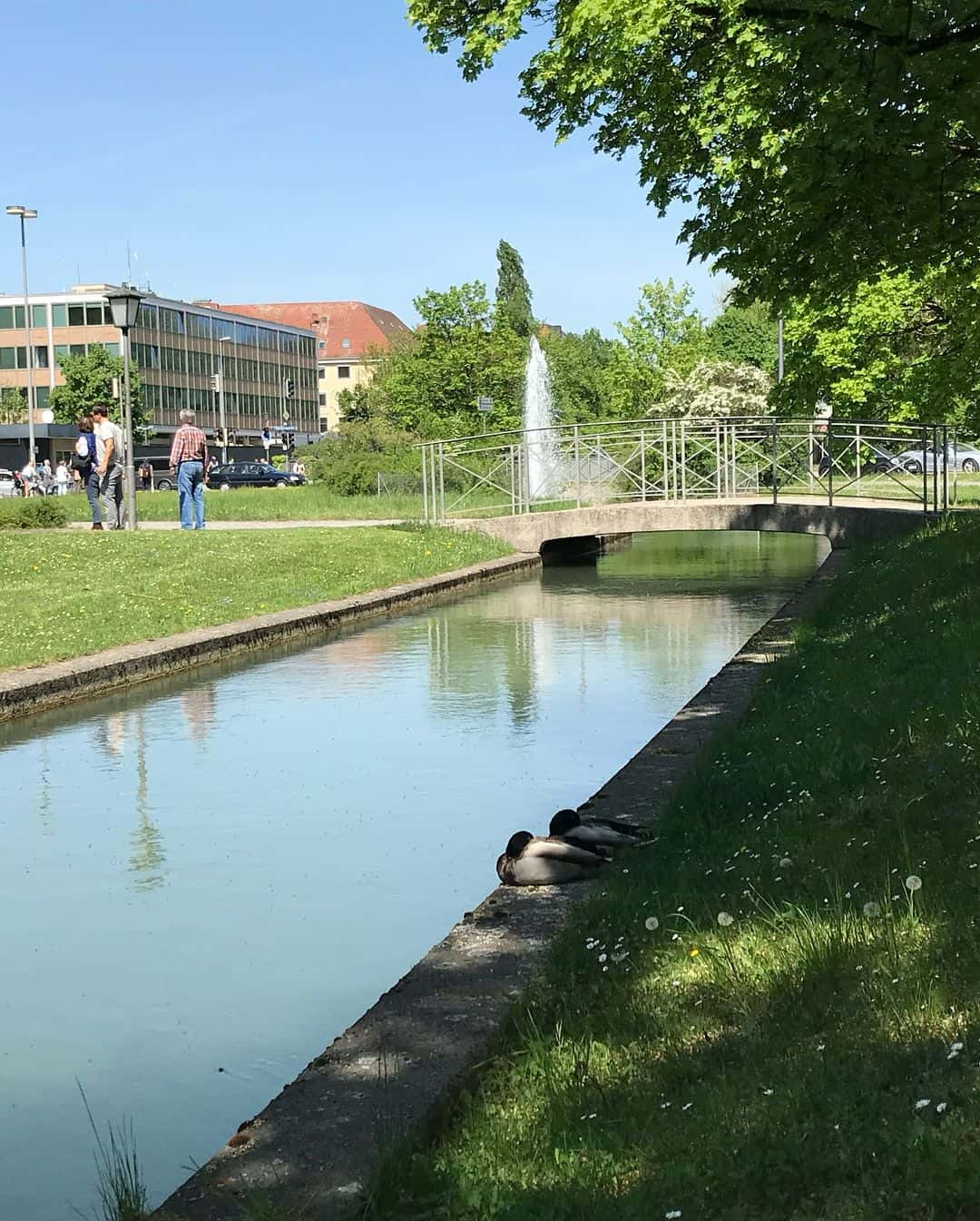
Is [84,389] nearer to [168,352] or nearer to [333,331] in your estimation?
[168,352]

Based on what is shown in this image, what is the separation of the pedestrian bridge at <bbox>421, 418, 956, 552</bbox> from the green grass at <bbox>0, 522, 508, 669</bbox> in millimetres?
2163

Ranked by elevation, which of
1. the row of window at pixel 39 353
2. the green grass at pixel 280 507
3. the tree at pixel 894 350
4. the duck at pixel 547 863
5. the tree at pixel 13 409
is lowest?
the duck at pixel 547 863

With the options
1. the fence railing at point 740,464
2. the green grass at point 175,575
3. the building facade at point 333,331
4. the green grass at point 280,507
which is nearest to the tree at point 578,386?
the green grass at point 280,507

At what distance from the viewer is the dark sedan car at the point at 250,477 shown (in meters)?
77.6

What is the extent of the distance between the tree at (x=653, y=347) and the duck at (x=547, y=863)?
63537mm

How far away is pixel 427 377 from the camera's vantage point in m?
73.6

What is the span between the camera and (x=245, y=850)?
8375 mm

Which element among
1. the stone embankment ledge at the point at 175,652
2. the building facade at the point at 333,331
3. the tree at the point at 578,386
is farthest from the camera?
the building facade at the point at 333,331

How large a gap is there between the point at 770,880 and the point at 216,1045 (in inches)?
77.4

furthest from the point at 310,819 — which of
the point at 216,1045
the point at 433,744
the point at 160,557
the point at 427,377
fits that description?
the point at 427,377

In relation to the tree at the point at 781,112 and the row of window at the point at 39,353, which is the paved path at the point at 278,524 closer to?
the tree at the point at 781,112

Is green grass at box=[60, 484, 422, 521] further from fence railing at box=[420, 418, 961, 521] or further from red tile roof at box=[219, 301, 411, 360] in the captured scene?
red tile roof at box=[219, 301, 411, 360]

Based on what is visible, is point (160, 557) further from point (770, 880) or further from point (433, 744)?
point (770, 880)

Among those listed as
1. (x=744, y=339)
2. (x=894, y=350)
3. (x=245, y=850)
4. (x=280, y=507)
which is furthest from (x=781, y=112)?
(x=744, y=339)
